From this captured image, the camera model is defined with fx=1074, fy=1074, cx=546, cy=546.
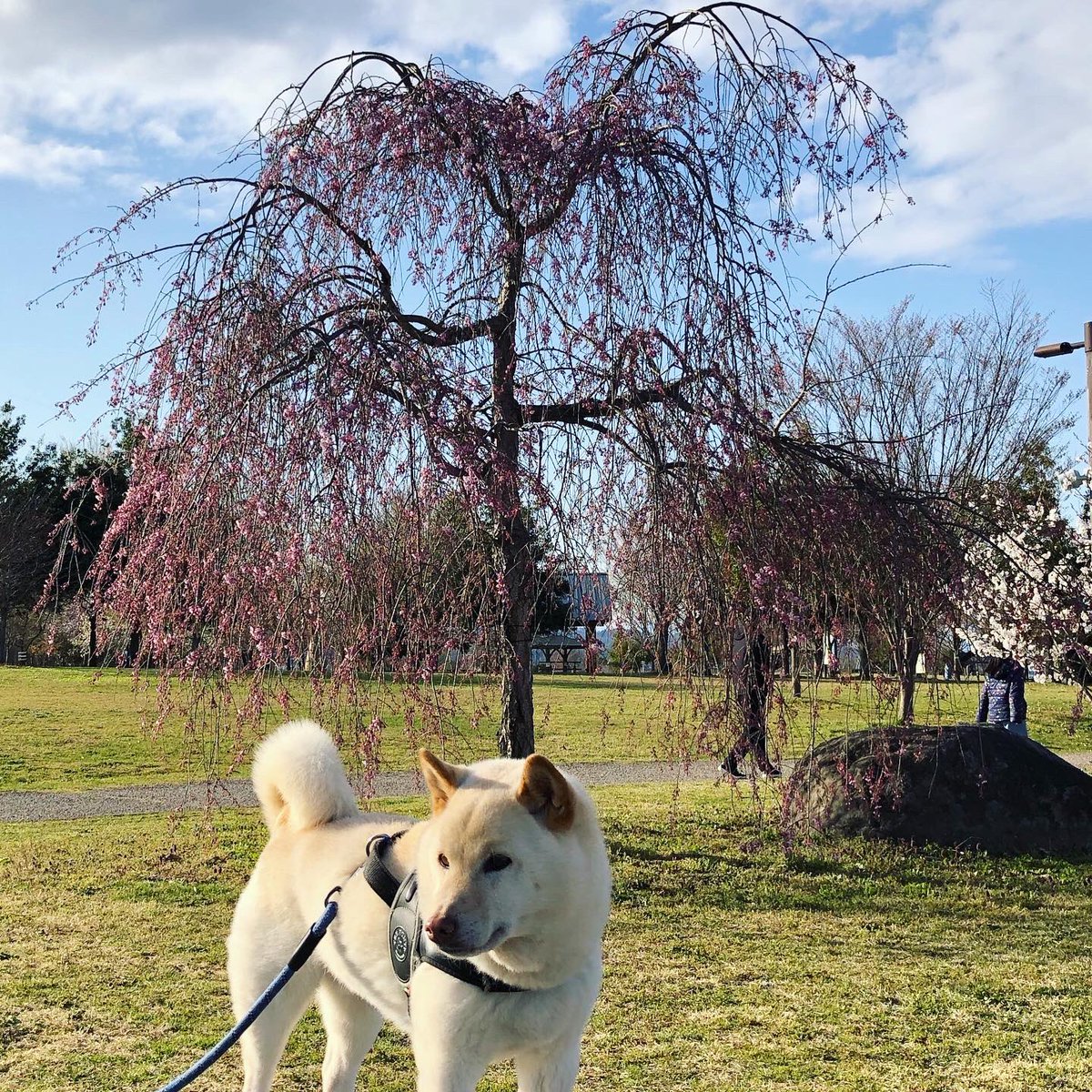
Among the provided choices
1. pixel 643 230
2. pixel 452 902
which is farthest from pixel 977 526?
pixel 452 902

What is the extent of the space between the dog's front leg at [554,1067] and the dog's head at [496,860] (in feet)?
1.22

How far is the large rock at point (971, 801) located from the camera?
8414 mm

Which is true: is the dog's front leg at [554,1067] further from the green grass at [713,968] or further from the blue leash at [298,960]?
the green grass at [713,968]

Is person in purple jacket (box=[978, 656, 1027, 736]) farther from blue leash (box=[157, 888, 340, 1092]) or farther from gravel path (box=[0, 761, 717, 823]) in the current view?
blue leash (box=[157, 888, 340, 1092])

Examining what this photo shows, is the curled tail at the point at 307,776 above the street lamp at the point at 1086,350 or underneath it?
underneath

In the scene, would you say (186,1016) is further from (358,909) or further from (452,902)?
(452,902)

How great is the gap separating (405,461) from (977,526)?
404cm

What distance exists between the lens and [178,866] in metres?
8.20

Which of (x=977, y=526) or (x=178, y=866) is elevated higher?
(x=977, y=526)

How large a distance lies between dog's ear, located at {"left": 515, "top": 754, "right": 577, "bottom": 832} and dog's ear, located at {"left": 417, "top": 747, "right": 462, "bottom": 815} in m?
0.22

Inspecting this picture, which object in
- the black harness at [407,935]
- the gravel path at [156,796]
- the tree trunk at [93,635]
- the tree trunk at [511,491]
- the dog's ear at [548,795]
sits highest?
the tree trunk at [511,491]

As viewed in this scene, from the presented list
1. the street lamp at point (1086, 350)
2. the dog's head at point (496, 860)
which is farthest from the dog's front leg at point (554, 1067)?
the street lamp at point (1086, 350)

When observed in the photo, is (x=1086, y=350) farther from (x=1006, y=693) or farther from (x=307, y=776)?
(x=307, y=776)

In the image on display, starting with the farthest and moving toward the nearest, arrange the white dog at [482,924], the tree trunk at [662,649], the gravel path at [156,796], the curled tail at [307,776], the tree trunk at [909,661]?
the gravel path at [156,796]
the tree trunk at [909,661]
the tree trunk at [662,649]
the curled tail at [307,776]
the white dog at [482,924]
